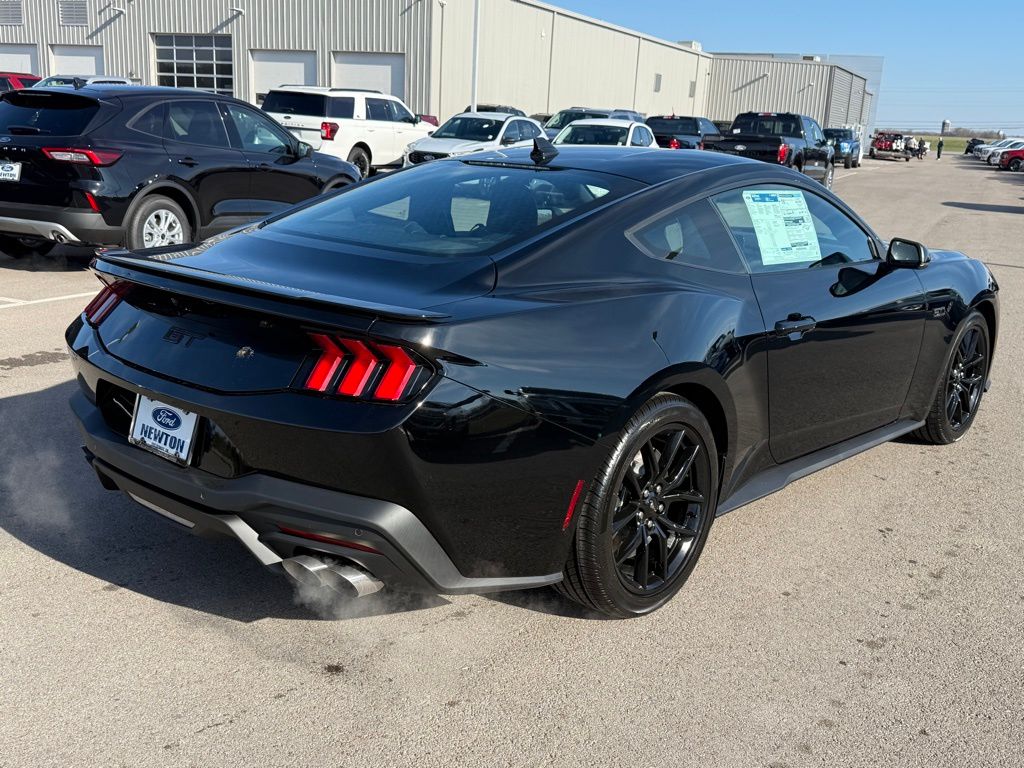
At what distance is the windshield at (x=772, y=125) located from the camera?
2477 centimetres

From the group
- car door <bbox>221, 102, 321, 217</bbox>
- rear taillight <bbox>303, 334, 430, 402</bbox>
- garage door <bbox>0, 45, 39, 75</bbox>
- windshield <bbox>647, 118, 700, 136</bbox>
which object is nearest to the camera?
rear taillight <bbox>303, 334, 430, 402</bbox>

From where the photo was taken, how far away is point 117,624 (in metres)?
3.14

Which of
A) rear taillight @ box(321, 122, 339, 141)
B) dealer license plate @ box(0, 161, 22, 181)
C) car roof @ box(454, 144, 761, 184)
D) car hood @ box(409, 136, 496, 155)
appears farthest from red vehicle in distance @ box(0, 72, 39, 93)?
car roof @ box(454, 144, 761, 184)

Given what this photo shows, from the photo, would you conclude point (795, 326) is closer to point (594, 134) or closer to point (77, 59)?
point (594, 134)

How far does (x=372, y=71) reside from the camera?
3678cm

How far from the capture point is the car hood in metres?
19.5

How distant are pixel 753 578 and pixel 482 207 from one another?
5.55ft

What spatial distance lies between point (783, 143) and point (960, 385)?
62.4 ft

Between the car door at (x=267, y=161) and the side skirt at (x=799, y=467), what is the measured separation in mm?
6746

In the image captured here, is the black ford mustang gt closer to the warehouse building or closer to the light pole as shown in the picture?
the light pole

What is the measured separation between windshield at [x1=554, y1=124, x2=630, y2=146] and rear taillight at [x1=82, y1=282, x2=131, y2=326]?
18.2 meters

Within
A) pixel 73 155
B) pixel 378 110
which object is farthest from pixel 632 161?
pixel 378 110

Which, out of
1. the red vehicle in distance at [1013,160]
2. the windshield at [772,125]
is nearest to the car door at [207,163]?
the windshield at [772,125]

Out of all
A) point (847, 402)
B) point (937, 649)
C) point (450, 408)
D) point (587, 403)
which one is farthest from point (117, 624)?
point (847, 402)
